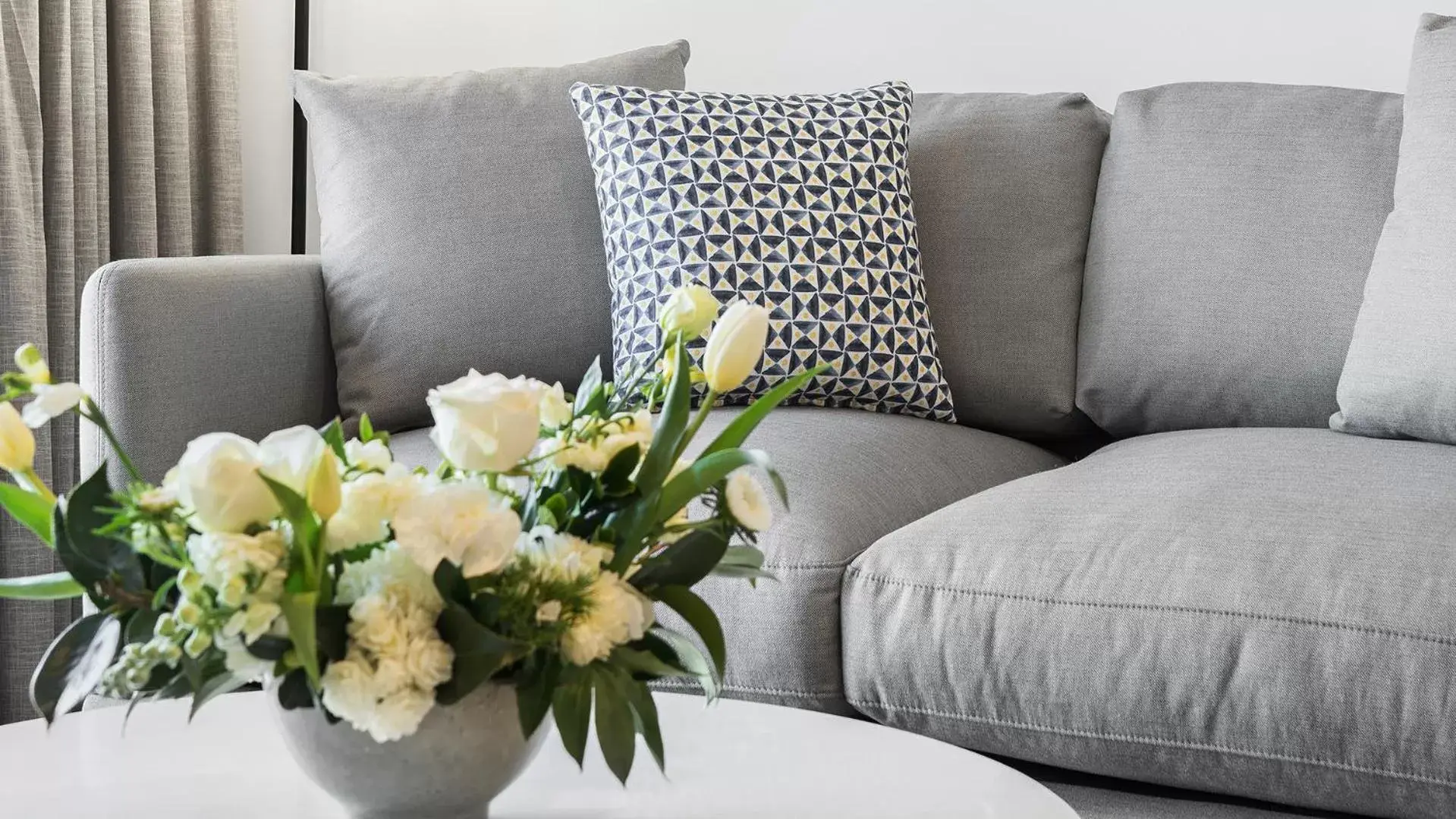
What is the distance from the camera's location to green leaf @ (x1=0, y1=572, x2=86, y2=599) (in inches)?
27.6

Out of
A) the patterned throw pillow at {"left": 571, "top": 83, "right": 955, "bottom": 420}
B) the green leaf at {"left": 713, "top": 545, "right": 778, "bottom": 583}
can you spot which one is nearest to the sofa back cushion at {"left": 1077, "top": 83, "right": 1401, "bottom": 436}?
the patterned throw pillow at {"left": 571, "top": 83, "right": 955, "bottom": 420}

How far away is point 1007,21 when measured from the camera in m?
2.41

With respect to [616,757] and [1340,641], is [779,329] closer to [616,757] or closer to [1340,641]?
[1340,641]

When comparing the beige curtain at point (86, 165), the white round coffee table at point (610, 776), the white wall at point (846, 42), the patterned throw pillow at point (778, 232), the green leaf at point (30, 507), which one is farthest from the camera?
the white wall at point (846, 42)

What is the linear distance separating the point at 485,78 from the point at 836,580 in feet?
3.41

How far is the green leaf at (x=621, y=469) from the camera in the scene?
69 centimetres

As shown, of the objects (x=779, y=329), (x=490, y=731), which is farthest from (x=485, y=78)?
(x=490, y=731)

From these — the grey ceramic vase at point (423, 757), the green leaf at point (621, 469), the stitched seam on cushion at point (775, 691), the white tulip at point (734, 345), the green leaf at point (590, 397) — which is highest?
the white tulip at point (734, 345)

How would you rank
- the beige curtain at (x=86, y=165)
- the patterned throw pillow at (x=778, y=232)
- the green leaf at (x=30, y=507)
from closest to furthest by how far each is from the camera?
the green leaf at (x=30, y=507)
the patterned throw pillow at (x=778, y=232)
the beige curtain at (x=86, y=165)

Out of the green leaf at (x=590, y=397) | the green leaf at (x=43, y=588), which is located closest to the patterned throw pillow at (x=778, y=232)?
the green leaf at (x=590, y=397)

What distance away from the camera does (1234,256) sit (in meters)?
1.88

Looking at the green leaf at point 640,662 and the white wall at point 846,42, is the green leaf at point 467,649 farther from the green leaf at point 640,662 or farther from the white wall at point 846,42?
the white wall at point 846,42

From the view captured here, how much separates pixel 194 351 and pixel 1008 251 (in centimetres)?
106

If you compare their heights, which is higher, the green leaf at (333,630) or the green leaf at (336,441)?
the green leaf at (336,441)
